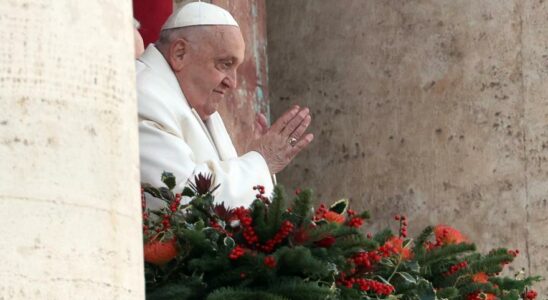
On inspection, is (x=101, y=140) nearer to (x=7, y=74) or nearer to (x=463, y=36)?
(x=7, y=74)

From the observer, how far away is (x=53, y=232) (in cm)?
448

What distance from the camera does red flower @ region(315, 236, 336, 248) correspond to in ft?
20.4

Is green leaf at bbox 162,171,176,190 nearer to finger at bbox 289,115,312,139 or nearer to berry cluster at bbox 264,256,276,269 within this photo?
berry cluster at bbox 264,256,276,269

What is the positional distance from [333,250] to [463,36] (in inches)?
165

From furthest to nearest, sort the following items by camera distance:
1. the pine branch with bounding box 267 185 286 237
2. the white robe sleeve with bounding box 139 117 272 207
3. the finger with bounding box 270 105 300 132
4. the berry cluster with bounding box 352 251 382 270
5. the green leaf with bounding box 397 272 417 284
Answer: the finger with bounding box 270 105 300 132, the white robe sleeve with bounding box 139 117 272 207, the green leaf with bounding box 397 272 417 284, the berry cluster with bounding box 352 251 382 270, the pine branch with bounding box 267 185 286 237

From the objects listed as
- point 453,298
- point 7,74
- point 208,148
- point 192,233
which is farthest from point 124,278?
point 208,148

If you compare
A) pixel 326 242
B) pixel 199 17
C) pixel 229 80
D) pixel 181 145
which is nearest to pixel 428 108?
pixel 199 17

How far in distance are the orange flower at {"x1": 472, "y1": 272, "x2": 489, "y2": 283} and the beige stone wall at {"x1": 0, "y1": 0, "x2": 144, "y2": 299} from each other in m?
2.27

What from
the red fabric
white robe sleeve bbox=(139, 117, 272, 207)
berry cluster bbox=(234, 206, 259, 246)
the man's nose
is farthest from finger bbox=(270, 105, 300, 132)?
the red fabric

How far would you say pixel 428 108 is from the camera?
1024 cm

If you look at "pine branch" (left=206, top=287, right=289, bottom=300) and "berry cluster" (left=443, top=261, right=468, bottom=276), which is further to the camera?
"berry cluster" (left=443, top=261, right=468, bottom=276)

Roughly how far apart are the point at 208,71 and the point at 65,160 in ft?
10.6

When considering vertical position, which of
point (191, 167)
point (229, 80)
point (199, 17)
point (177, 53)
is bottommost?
point (191, 167)

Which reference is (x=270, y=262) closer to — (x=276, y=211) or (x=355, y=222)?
(x=276, y=211)
